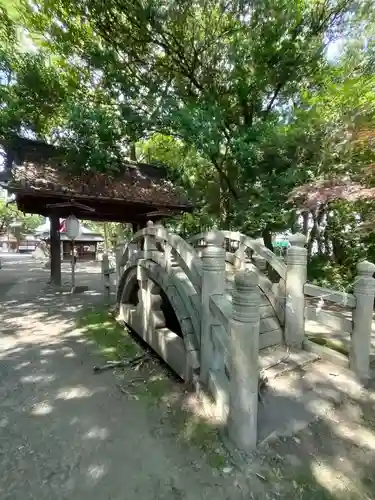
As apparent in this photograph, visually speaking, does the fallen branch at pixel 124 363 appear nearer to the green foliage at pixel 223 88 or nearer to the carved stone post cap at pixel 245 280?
the carved stone post cap at pixel 245 280

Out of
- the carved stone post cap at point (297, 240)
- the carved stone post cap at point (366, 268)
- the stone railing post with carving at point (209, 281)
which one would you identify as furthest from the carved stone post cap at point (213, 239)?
the carved stone post cap at point (366, 268)

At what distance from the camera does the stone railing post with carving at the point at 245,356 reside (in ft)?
7.34

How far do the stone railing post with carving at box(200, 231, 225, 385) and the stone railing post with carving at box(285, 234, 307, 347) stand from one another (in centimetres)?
126

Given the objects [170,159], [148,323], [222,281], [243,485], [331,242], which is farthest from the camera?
[170,159]

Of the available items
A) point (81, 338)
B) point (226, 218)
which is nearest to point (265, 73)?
point (226, 218)

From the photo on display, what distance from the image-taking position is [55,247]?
9.56 meters

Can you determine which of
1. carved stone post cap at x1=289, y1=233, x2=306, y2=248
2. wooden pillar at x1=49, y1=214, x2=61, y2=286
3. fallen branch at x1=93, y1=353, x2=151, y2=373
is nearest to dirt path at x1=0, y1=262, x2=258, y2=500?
fallen branch at x1=93, y1=353, x2=151, y2=373

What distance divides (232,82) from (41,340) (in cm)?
860

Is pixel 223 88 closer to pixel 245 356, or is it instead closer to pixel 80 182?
pixel 80 182

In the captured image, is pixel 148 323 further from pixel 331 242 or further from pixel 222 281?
pixel 331 242

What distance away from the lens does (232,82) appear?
347 inches

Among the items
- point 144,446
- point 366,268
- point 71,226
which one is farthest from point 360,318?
point 71,226

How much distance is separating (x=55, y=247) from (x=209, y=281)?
8.03m

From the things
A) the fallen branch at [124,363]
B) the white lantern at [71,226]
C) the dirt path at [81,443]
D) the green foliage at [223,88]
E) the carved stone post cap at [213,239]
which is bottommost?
the dirt path at [81,443]
